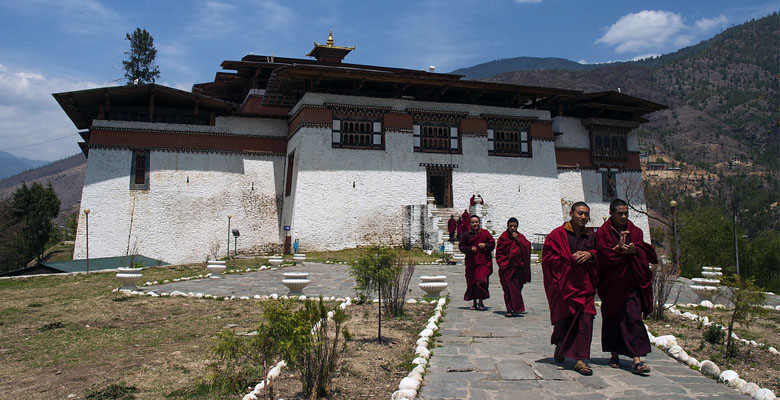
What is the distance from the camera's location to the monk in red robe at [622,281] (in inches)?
216

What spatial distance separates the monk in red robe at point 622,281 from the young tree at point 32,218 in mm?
35829

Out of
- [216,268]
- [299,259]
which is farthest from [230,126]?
[216,268]

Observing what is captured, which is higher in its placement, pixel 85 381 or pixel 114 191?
pixel 114 191

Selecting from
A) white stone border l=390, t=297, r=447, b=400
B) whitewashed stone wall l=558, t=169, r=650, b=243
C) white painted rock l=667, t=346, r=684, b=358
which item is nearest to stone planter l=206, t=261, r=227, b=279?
white stone border l=390, t=297, r=447, b=400

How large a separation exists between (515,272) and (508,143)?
1886 cm

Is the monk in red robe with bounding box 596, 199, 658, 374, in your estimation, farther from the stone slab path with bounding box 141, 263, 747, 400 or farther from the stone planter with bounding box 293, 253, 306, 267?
the stone planter with bounding box 293, 253, 306, 267

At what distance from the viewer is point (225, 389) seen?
15.6 feet

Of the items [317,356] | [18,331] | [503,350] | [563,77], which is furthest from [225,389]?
[563,77]

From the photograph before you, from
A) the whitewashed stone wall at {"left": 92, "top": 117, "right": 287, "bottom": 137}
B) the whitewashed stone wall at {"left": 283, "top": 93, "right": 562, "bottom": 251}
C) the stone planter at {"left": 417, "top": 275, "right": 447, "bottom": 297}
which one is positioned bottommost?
the stone planter at {"left": 417, "top": 275, "right": 447, "bottom": 297}

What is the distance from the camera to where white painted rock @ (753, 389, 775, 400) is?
4477mm

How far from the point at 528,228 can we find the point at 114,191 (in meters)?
19.3

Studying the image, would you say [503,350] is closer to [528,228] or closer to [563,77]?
[528,228]

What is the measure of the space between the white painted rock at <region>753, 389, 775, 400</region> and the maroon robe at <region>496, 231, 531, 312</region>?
4.20 metres

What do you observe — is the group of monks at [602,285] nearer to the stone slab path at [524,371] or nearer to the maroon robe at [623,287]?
the maroon robe at [623,287]
